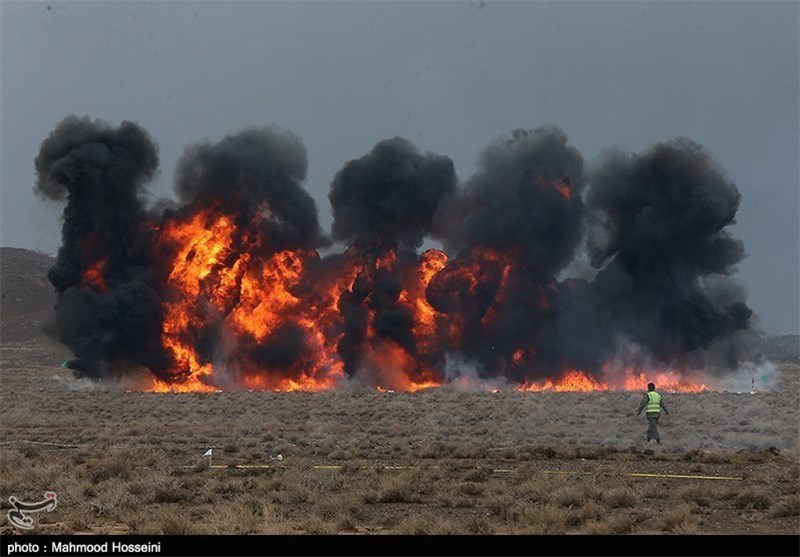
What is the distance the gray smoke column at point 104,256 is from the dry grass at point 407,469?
23.5 m

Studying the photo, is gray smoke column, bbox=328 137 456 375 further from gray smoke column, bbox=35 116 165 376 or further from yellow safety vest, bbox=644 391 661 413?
yellow safety vest, bbox=644 391 661 413

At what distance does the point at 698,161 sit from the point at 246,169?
137ft

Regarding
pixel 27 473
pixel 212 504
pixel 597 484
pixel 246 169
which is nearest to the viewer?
pixel 212 504

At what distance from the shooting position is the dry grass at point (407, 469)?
13.8m

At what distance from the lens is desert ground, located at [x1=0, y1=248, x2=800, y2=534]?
13844 mm

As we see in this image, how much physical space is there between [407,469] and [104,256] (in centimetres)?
5825

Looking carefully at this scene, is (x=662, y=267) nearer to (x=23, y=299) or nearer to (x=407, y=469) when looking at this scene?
(x=407, y=469)

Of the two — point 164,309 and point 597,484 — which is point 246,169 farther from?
point 597,484

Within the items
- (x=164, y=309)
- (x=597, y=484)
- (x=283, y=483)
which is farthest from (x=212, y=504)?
(x=164, y=309)

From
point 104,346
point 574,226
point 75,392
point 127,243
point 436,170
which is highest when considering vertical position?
point 436,170

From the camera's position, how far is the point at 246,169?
75.2 meters

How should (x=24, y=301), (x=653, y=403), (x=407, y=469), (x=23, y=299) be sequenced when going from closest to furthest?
1. (x=407, y=469)
2. (x=653, y=403)
3. (x=24, y=301)
4. (x=23, y=299)

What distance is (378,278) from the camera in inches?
2862

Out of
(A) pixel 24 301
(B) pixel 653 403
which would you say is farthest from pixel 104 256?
(A) pixel 24 301
